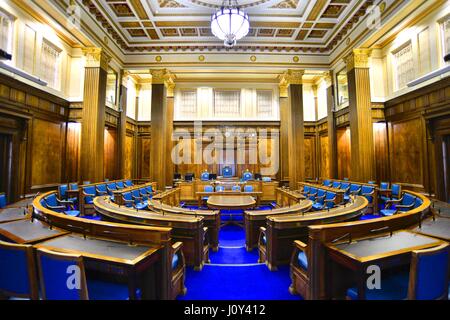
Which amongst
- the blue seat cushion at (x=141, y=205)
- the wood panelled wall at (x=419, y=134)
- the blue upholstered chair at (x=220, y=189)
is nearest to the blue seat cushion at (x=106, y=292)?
the blue seat cushion at (x=141, y=205)

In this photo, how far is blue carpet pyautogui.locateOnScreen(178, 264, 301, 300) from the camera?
2367mm

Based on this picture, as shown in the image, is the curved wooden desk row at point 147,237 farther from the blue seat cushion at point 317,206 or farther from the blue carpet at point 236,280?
the blue seat cushion at point 317,206

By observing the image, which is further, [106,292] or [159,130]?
[159,130]

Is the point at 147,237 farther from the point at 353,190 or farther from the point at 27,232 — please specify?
the point at 353,190

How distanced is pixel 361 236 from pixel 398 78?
25.2 ft

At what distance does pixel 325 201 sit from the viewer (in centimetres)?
499

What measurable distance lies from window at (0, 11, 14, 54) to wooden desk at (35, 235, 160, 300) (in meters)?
6.35

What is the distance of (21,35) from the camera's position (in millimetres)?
5832

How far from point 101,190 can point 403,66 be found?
10.3m

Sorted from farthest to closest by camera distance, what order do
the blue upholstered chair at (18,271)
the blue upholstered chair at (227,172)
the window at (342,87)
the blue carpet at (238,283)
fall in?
1. the blue upholstered chair at (227,172)
2. the window at (342,87)
3. the blue carpet at (238,283)
4. the blue upholstered chair at (18,271)

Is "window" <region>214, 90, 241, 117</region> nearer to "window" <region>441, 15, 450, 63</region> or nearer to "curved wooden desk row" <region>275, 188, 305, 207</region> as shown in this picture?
"curved wooden desk row" <region>275, 188, 305, 207</region>

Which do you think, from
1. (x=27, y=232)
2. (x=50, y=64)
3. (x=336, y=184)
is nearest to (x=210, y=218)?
(x=27, y=232)

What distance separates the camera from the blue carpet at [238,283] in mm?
2367

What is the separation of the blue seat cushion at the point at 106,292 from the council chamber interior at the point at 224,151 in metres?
0.01
